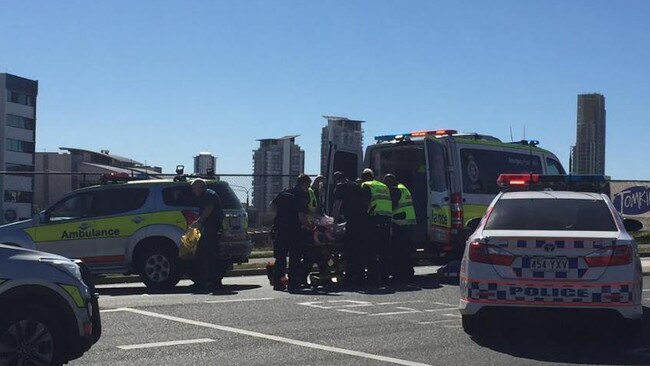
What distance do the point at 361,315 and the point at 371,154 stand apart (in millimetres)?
6205

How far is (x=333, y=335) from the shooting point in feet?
29.9

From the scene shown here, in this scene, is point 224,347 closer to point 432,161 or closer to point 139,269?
point 139,269

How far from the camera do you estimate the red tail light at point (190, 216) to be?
48.0 ft

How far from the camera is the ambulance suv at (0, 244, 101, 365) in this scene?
21.2ft

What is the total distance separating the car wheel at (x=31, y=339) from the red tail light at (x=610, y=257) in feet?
16.1

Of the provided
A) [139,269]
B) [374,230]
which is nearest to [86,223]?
[139,269]

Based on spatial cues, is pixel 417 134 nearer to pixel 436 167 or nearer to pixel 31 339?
pixel 436 167

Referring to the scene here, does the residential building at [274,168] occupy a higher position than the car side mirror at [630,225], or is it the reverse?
the residential building at [274,168]

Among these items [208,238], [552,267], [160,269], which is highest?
[552,267]

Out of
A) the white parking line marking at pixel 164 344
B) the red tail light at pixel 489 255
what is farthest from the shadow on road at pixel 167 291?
the red tail light at pixel 489 255

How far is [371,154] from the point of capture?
16.5 m

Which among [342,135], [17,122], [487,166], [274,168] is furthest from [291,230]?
[17,122]

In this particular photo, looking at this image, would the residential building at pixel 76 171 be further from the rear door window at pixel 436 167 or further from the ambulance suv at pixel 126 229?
the rear door window at pixel 436 167

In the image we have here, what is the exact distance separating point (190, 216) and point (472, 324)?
6690 mm
